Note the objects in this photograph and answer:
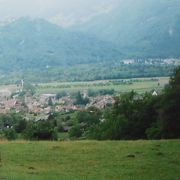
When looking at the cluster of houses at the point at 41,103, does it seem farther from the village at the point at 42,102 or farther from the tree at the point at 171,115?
the tree at the point at 171,115

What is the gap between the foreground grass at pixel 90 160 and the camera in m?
14.7

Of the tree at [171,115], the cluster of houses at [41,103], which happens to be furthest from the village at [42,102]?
the tree at [171,115]

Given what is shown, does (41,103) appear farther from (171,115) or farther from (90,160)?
(90,160)

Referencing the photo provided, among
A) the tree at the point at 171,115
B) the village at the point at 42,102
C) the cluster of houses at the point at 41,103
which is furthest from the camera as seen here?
the cluster of houses at the point at 41,103

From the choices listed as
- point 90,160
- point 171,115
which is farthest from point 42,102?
point 90,160

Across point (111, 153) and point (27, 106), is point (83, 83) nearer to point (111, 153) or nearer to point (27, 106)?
point (27, 106)

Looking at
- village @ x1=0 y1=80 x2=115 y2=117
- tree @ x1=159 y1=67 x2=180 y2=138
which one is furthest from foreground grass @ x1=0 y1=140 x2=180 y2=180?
village @ x1=0 y1=80 x2=115 y2=117

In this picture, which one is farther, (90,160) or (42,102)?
(42,102)

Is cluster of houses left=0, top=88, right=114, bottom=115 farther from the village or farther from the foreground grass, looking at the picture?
the foreground grass

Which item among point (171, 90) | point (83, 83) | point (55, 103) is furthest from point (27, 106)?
point (171, 90)

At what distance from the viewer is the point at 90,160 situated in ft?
57.5

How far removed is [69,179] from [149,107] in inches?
1118

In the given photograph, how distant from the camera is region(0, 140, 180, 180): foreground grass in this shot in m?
14.7

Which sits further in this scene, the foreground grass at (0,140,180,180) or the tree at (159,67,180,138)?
the tree at (159,67,180,138)
